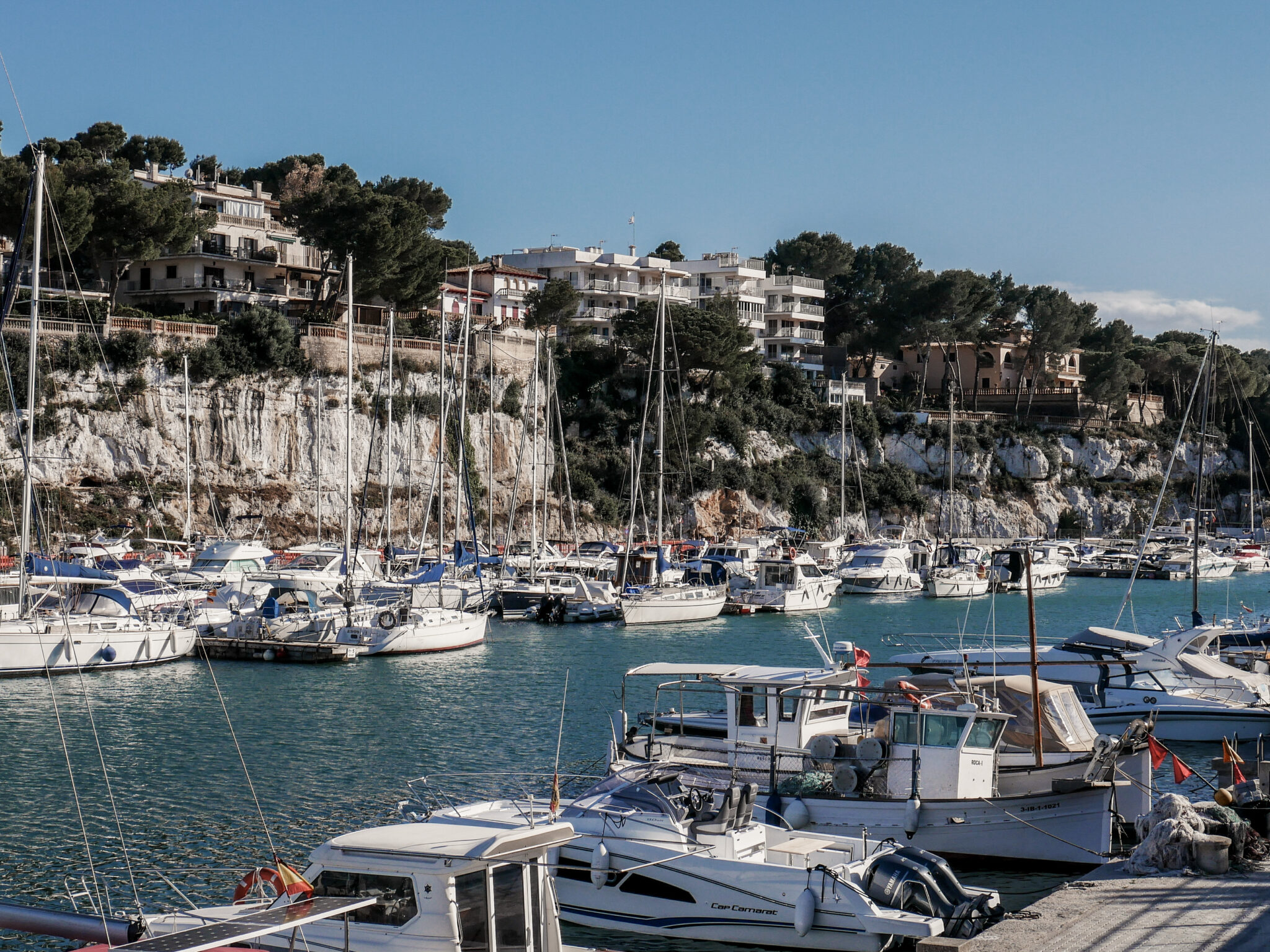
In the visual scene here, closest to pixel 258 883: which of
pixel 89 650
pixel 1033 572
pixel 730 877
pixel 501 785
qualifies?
pixel 730 877

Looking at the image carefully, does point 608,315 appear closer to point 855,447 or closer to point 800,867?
point 855,447

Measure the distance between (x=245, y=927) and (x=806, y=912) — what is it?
6.97 metres

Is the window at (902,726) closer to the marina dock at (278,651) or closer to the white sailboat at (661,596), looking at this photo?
the marina dock at (278,651)

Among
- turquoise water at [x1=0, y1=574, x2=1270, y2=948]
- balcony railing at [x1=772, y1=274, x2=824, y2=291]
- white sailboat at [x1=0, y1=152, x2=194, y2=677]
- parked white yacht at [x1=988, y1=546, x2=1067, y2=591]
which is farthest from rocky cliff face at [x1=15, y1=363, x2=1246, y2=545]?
balcony railing at [x1=772, y1=274, x2=824, y2=291]

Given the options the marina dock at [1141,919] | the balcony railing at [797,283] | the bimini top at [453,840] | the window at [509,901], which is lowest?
the marina dock at [1141,919]

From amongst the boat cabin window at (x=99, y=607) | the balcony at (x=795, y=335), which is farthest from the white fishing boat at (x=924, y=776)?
the balcony at (x=795, y=335)

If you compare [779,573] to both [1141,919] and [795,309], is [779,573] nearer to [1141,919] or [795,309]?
[1141,919]

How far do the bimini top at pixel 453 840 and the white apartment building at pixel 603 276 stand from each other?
8042 cm

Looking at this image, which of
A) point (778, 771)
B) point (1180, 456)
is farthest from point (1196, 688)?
point (1180, 456)

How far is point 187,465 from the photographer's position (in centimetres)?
5900

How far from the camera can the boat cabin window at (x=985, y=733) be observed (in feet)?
59.4

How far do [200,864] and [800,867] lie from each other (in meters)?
8.33

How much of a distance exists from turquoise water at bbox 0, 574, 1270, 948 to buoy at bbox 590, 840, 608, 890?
0.65 metres

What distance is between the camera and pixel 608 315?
9388cm
